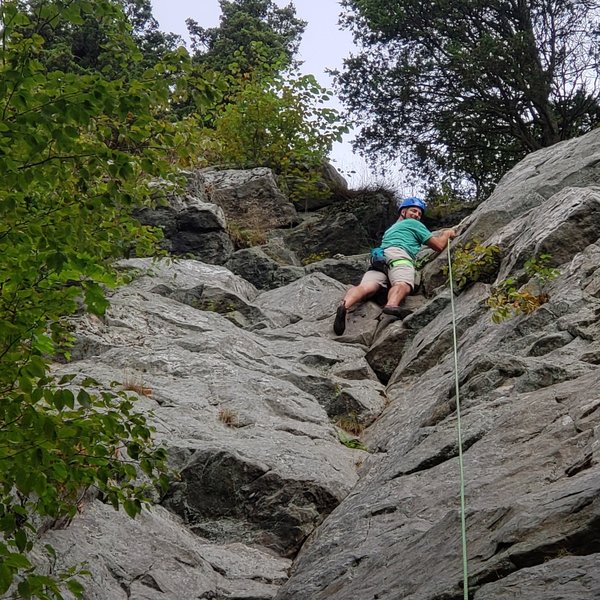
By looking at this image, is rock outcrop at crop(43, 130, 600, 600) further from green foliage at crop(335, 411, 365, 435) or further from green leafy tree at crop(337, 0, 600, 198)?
green leafy tree at crop(337, 0, 600, 198)

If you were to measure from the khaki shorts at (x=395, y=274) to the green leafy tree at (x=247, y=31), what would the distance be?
15578 millimetres

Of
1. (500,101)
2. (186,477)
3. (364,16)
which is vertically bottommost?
(186,477)

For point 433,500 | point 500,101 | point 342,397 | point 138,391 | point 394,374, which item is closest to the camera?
point 433,500

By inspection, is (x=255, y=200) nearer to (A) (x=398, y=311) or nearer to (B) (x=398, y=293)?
(B) (x=398, y=293)

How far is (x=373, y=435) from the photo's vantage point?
8812 millimetres

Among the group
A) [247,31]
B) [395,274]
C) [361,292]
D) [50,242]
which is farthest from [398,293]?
[247,31]

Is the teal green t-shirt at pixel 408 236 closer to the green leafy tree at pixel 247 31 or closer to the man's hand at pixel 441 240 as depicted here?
the man's hand at pixel 441 240

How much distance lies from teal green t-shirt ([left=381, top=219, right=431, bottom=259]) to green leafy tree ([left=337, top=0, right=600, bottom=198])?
7.81 meters

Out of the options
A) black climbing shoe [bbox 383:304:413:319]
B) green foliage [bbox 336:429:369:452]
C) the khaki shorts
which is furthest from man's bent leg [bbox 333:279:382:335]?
green foliage [bbox 336:429:369:452]

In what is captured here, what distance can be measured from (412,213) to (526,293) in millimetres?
5656

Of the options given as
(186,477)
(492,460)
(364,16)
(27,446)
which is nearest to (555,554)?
(492,460)

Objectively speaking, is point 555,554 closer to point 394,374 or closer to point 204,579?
point 204,579

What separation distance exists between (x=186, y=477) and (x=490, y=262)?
15.4ft

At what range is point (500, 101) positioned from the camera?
2011cm
